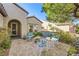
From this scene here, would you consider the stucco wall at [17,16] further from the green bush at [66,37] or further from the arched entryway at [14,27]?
the green bush at [66,37]

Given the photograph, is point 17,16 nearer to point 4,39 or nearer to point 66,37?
point 4,39

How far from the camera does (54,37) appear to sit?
2.83 metres

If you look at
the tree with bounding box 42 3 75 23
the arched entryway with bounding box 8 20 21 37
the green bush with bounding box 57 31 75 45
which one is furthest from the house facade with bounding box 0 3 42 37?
the green bush with bounding box 57 31 75 45

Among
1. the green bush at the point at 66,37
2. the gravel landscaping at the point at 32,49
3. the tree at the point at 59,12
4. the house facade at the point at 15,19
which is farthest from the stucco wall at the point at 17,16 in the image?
the green bush at the point at 66,37

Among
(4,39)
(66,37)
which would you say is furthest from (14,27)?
(66,37)

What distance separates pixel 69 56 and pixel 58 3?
0.55 metres

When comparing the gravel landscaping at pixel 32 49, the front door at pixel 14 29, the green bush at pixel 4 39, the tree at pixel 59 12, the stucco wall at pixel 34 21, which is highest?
the tree at pixel 59 12

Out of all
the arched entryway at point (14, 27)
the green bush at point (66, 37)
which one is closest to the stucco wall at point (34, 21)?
the arched entryway at point (14, 27)

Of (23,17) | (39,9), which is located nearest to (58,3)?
(39,9)

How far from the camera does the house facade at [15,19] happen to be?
281 centimetres

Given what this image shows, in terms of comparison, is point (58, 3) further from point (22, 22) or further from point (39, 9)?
point (22, 22)

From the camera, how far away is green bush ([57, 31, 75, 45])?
282cm

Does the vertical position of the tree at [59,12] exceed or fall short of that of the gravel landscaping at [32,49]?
it exceeds it

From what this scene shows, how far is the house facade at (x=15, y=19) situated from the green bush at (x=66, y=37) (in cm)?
25
